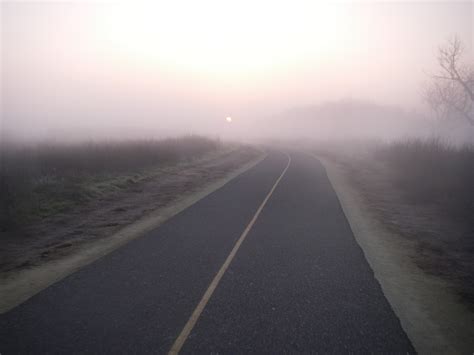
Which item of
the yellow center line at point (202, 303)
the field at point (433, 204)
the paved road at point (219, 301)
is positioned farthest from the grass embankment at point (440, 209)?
the yellow center line at point (202, 303)

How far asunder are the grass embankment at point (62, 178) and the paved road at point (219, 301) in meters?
4.36

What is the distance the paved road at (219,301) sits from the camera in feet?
13.6

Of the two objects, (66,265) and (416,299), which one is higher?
(66,265)

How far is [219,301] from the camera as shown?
509 cm

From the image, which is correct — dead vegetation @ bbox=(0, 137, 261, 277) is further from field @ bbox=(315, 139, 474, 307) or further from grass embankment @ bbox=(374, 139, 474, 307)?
grass embankment @ bbox=(374, 139, 474, 307)

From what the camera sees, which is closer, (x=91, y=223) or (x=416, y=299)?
(x=416, y=299)

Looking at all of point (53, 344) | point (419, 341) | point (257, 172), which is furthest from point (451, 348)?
point (257, 172)

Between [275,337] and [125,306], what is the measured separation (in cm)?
235

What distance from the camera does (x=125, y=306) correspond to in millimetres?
4922

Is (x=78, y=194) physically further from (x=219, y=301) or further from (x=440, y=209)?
(x=440, y=209)

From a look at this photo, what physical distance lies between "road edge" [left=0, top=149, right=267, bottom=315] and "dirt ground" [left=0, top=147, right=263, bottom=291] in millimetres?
74

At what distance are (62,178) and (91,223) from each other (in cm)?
502

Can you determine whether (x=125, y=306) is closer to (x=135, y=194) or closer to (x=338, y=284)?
(x=338, y=284)

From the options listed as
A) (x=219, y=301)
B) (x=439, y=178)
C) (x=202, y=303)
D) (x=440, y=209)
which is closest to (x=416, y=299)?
(x=219, y=301)
